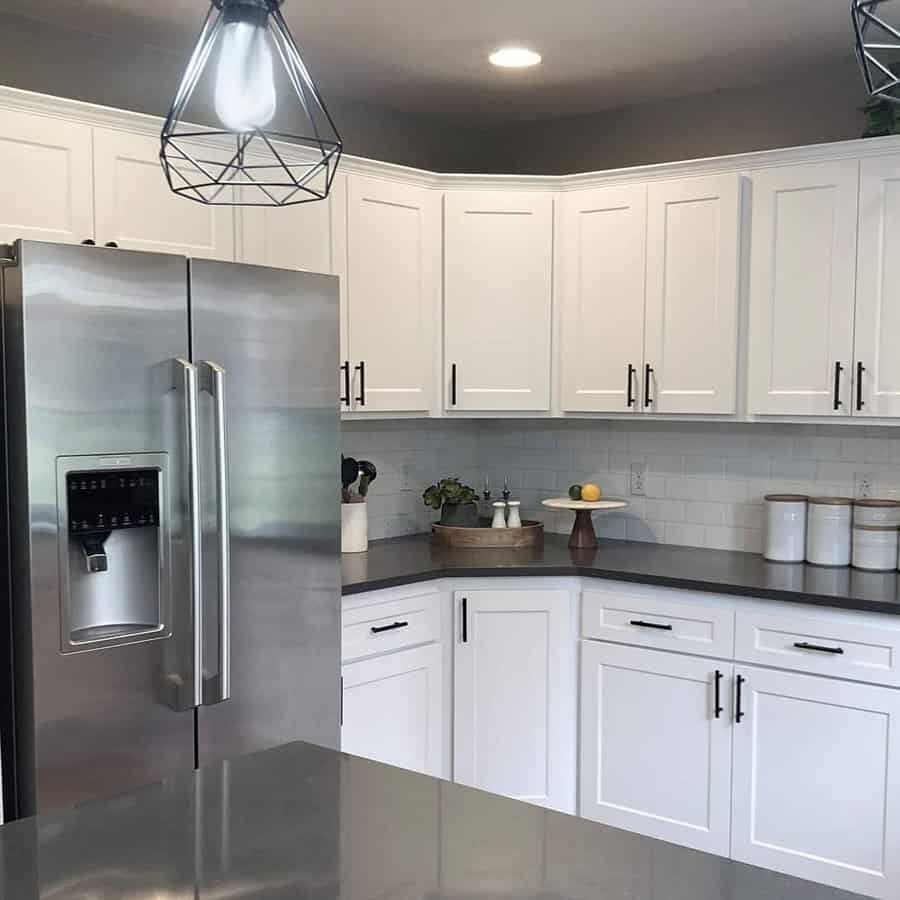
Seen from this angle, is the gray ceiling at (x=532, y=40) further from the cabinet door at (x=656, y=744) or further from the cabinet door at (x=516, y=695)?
the cabinet door at (x=656, y=744)

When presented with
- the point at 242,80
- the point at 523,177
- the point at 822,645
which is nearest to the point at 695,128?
the point at 523,177

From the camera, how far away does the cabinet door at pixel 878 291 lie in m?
3.20

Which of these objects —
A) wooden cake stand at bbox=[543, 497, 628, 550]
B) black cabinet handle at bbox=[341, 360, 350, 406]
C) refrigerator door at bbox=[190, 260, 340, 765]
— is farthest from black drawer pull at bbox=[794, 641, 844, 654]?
black cabinet handle at bbox=[341, 360, 350, 406]

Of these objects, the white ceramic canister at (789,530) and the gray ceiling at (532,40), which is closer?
the gray ceiling at (532,40)

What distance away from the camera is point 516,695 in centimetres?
354

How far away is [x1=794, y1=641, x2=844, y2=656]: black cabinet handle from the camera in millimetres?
2977

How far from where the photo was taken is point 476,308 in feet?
12.6

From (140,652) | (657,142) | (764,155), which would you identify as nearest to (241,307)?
(140,652)

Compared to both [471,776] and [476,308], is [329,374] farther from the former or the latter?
[471,776]

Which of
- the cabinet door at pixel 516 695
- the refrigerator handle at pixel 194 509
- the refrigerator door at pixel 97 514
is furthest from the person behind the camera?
the cabinet door at pixel 516 695

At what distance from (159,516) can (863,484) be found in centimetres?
229

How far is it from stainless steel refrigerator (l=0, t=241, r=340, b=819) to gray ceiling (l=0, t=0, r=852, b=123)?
0.88 metres

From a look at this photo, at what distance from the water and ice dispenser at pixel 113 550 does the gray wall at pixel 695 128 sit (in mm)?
2400

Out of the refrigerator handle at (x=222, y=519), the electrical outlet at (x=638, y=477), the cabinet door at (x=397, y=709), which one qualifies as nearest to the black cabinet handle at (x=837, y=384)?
the electrical outlet at (x=638, y=477)
